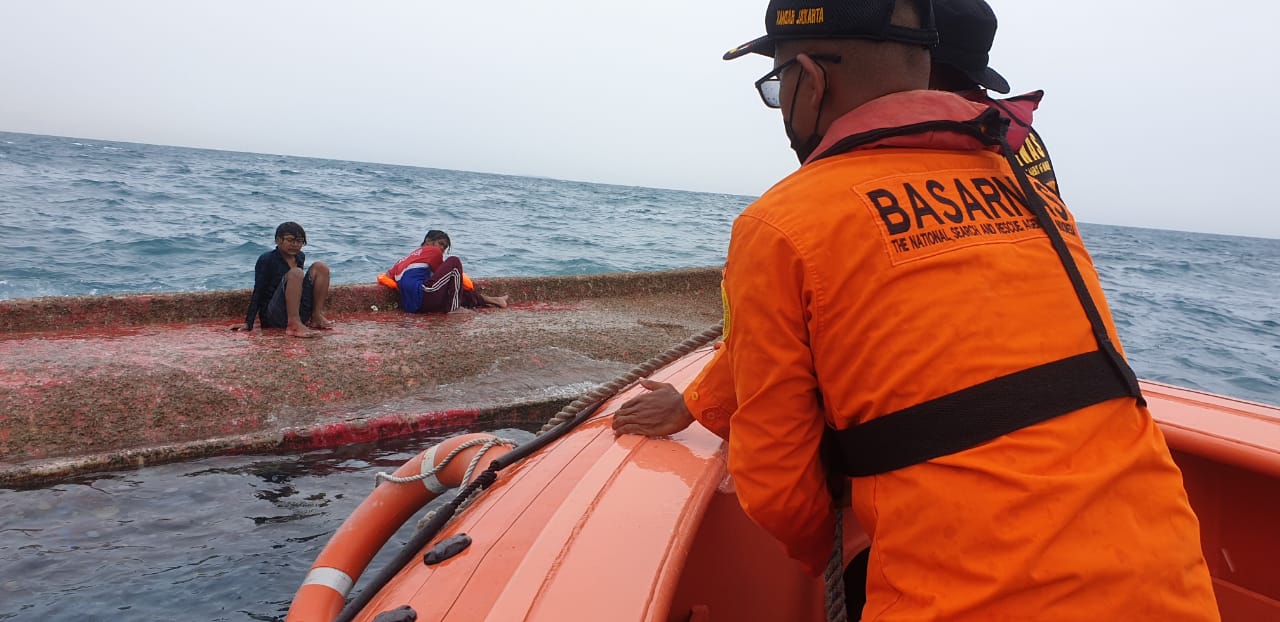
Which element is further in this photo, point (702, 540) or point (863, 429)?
point (702, 540)

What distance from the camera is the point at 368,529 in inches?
97.6

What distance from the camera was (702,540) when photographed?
6.44 feet

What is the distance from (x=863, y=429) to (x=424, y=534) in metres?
1.25

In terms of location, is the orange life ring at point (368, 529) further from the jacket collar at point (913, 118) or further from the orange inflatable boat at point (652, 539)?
the jacket collar at point (913, 118)

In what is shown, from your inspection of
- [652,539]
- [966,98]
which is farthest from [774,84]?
[652,539]

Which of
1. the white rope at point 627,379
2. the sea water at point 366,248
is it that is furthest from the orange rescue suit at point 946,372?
the sea water at point 366,248

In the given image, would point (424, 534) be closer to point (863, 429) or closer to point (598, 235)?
point (863, 429)

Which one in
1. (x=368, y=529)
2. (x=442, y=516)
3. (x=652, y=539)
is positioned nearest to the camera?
(x=652, y=539)

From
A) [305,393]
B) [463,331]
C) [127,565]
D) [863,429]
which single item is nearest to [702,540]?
[863,429]

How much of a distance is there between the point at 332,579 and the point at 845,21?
2009 millimetres

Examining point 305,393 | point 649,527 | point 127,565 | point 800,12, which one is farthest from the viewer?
point 305,393

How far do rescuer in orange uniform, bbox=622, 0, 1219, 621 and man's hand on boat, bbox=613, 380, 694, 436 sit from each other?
81 centimetres

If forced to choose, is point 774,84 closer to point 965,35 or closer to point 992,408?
point 992,408

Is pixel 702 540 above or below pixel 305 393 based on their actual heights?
above
